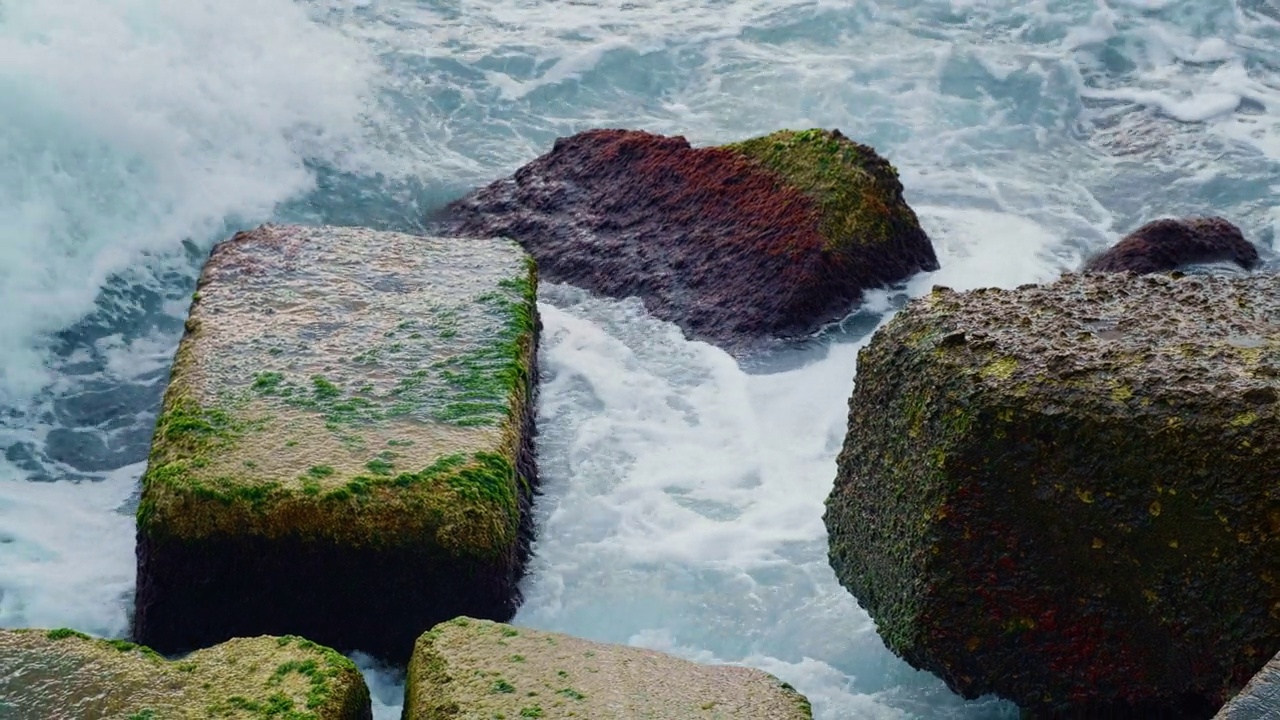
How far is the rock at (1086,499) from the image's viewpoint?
2.77 meters

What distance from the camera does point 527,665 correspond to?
114 inches

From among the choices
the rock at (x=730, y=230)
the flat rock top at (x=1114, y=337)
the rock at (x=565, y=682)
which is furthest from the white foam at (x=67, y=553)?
the flat rock top at (x=1114, y=337)

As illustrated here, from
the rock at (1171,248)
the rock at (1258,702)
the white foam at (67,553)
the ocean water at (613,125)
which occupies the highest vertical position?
the rock at (1258,702)

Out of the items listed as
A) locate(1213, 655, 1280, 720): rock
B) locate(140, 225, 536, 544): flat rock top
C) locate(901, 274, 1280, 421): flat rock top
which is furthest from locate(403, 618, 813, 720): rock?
locate(1213, 655, 1280, 720): rock

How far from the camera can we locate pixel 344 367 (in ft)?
12.7

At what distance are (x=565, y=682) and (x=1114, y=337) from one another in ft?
4.69

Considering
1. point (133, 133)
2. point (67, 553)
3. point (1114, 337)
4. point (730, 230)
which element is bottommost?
point (67, 553)

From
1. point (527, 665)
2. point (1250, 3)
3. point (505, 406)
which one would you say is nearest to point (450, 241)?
point (505, 406)

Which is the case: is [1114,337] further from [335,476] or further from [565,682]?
[335,476]

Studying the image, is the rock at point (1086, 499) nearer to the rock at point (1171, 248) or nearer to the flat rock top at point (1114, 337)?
the flat rock top at point (1114, 337)

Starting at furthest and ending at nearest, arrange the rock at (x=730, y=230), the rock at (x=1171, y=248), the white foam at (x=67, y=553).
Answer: the rock at (x=1171, y=248) → the rock at (x=730, y=230) → the white foam at (x=67, y=553)

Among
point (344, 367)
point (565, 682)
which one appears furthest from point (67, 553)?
point (565, 682)

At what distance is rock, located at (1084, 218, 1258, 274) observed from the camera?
5.18 meters

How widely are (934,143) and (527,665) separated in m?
4.72
